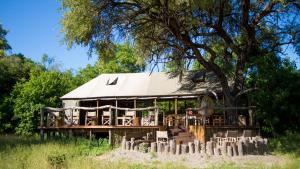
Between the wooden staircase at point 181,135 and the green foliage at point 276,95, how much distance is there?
413 centimetres

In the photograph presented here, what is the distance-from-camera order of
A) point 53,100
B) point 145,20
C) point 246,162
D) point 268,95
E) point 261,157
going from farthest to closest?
point 53,100 < point 145,20 < point 268,95 < point 261,157 < point 246,162

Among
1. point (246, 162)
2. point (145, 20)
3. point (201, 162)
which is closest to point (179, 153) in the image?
point (201, 162)

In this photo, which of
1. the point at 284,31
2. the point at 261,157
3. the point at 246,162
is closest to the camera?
the point at 246,162

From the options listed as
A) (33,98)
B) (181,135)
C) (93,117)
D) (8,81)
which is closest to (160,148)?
(181,135)

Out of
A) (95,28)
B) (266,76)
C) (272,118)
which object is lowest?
(272,118)

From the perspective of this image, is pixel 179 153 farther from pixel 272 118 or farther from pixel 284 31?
pixel 284 31

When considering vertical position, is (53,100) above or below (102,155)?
above

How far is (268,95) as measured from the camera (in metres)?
20.4

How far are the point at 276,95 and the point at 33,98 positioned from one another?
18821mm

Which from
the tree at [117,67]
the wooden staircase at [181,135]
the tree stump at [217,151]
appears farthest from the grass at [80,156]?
the tree at [117,67]

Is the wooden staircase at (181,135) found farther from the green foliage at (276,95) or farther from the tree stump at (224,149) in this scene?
the green foliage at (276,95)

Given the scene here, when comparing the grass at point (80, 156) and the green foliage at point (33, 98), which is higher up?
the green foliage at point (33, 98)

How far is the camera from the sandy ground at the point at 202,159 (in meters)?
13.3

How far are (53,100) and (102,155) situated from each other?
1526cm
